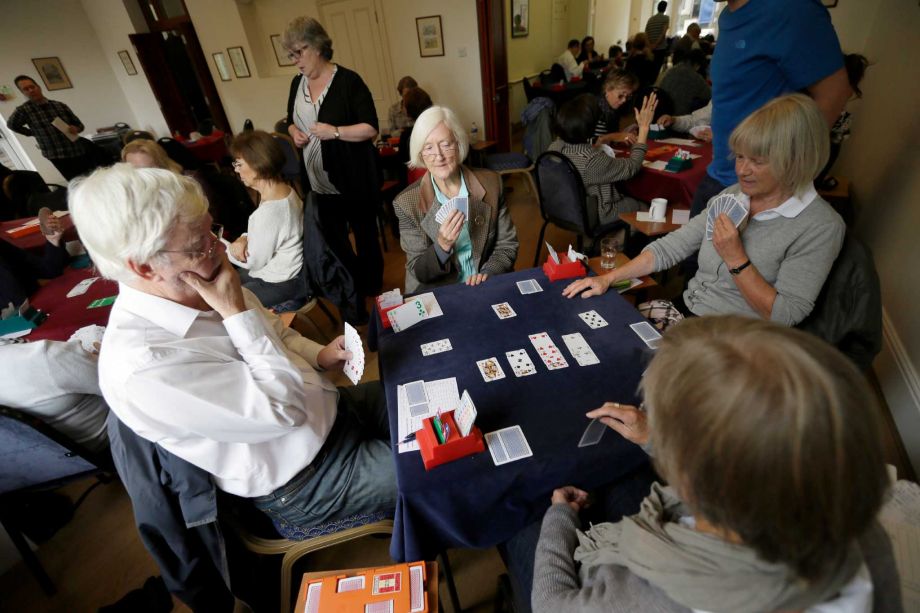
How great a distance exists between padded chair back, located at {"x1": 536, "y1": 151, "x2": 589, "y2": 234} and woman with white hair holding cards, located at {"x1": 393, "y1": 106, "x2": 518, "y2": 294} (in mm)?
841

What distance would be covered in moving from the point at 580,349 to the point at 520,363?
21 cm

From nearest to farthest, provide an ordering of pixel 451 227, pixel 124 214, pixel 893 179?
pixel 124 214 < pixel 451 227 < pixel 893 179

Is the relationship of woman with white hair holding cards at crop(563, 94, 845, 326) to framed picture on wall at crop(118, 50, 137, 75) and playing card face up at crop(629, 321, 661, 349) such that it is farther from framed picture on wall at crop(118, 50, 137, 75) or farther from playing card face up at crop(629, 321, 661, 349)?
framed picture on wall at crop(118, 50, 137, 75)

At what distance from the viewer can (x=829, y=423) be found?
47 cm

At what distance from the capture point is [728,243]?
1467 mm

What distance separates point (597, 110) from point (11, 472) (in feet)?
11.7

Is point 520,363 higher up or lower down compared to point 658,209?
higher up

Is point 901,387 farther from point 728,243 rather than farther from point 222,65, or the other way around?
point 222,65

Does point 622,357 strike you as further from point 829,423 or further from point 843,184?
point 843,184

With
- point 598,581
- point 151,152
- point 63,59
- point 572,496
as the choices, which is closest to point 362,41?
point 151,152

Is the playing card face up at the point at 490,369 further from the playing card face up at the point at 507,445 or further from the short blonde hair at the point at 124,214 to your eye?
the short blonde hair at the point at 124,214

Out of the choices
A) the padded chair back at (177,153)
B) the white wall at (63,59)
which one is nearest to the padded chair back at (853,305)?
the padded chair back at (177,153)

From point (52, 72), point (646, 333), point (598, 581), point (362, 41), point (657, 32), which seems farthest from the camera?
point (657, 32)

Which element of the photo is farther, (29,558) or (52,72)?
(52,72)
